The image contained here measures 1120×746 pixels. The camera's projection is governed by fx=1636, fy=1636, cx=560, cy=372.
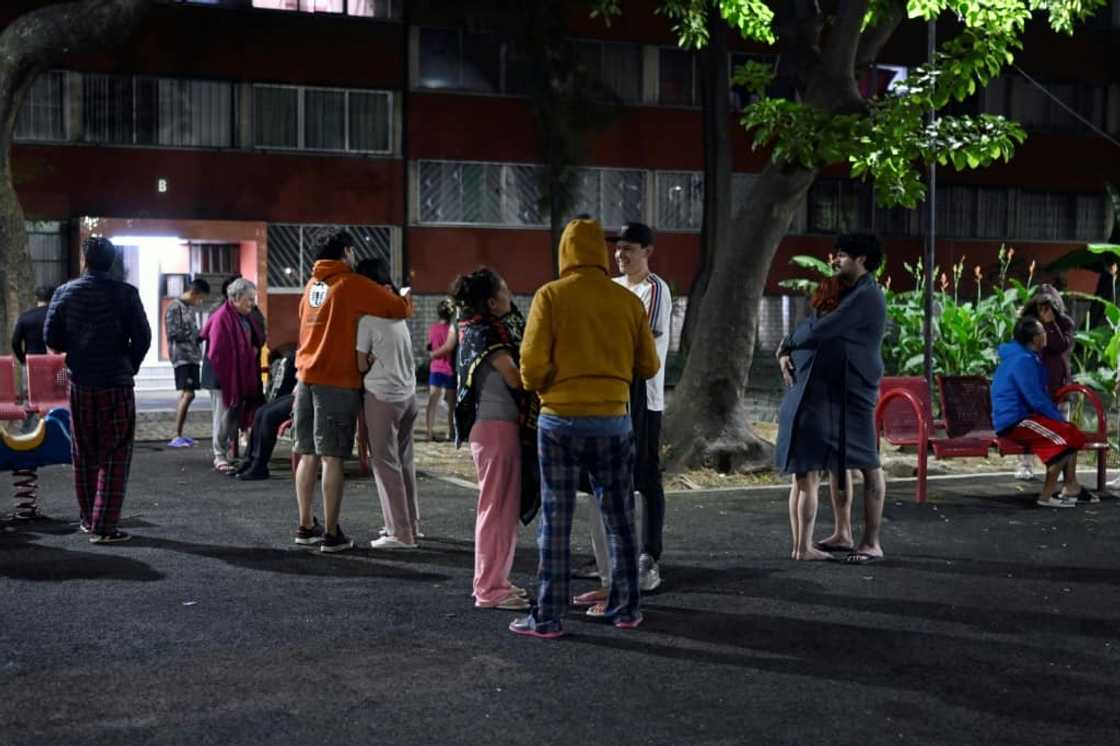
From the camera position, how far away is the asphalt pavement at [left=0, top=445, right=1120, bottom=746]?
6.16m

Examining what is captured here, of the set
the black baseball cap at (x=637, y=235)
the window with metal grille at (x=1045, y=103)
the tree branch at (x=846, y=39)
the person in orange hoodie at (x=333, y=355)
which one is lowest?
the person in orange hoodie at (x=333, y=355)

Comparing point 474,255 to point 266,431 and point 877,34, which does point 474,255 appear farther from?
point 266,431

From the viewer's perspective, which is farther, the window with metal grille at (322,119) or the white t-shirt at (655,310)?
the window with metal grille at (322,119)

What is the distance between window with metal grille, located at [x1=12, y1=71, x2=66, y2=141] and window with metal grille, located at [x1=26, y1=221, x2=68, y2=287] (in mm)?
1711

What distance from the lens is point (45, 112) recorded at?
103ft

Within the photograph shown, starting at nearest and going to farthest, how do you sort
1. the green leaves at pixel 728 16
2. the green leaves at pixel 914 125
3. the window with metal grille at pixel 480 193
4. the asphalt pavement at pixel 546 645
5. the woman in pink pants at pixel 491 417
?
the asphalt pavement at pixel 546 645
the woman in pink pants at pixel 491 417
the green leaves at pixel 914 125
the green leaves at pixel 728 16
the window with metal grille at pixel 480 193

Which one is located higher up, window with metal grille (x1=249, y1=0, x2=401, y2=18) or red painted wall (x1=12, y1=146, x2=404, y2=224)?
window with metal grille (x1=249, y1=0, x2=401, y2=18)

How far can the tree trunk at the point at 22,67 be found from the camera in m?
22.3

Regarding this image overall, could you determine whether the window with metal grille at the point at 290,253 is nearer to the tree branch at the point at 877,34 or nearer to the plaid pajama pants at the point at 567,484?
the tree branch at the point at 877,34

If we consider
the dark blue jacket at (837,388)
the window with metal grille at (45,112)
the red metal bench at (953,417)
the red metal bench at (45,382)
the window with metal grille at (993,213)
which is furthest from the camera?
the window with metal grille at (993,213)

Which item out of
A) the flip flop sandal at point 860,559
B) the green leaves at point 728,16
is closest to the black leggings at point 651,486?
the flip flop sandal at point 860,559

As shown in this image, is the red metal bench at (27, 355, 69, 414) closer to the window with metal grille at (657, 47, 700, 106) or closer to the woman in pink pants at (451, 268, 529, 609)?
the woman in pink pants at (451, 268, 529, 609)

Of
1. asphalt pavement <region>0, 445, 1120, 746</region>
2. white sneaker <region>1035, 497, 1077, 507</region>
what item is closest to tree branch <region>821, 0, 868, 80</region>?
white sneaker <region>1035, 497, 1077, 507</region>

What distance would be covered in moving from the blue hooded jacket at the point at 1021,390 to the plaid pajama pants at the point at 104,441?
687cm
